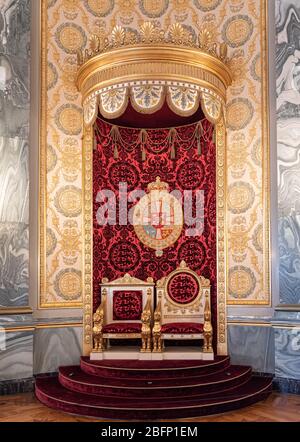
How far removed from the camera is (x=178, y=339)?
16.7 ft

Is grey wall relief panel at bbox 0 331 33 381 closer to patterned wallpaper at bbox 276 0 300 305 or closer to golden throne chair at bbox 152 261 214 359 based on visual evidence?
golden throne chair at bbox 152 261 214 359

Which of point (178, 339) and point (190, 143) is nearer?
point (178, 339)

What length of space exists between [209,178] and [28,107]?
207 centimetres

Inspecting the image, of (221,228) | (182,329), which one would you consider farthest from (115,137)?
(182,329)

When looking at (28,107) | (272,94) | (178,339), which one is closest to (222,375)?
(178,339)

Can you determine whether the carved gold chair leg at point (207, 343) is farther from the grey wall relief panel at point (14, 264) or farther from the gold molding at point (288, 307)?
the grey wall relief panel at point (14, 264)

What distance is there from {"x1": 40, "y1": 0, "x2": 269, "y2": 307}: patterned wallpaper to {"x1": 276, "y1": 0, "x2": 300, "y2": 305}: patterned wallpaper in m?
0.25

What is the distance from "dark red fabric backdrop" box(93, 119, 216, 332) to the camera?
5598mm

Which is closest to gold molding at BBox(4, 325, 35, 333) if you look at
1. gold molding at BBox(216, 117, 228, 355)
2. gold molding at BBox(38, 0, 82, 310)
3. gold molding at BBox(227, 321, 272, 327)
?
gold molding at BBox(38, 0, 82, 310)

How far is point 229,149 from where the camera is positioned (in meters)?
5.55

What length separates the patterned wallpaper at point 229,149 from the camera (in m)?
5.38

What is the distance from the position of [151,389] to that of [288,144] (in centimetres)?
271

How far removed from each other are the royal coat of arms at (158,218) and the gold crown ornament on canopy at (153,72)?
124cm

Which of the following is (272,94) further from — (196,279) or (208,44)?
(196,279)
